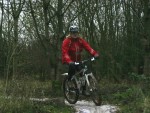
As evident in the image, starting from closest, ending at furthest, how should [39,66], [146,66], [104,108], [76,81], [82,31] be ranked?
[104,108]
[76,81]
[146,66]
[82,31]
[39,66]

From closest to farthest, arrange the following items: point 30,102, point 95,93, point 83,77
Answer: point 30,102, point 95,93, point 83,77

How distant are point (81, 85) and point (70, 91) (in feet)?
1.70

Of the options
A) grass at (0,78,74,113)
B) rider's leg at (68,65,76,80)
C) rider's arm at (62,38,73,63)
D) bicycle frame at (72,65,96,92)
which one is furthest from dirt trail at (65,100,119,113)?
rider's arm at (62,38,73,63)

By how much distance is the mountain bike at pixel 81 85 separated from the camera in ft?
34.9

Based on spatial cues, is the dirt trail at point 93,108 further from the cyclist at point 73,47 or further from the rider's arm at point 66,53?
the rider's arm at point 66,53

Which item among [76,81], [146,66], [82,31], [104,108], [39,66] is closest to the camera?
[104,108]

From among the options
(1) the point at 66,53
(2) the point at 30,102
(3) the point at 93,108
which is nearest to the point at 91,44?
(1) the point at 66,53

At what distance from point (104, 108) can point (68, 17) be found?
16.8 metres

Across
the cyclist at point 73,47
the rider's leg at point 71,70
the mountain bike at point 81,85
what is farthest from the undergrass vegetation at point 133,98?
the cyclist at point 73,47

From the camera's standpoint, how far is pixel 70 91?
11336mm

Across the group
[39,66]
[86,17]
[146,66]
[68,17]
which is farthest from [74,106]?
[39,66]

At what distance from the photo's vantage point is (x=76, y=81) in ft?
36.2

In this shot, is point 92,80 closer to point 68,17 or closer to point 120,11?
point 120,11

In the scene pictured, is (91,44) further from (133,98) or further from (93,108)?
(93,108)
